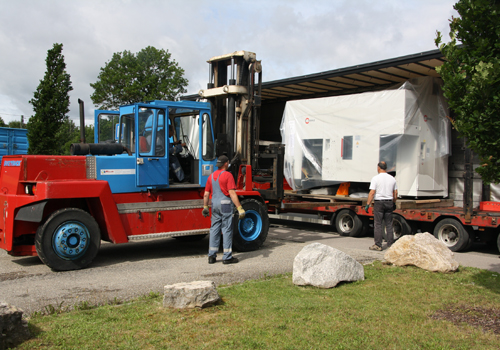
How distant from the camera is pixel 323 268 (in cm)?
620

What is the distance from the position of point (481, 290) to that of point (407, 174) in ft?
16.2

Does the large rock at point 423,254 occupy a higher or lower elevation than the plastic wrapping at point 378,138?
lower

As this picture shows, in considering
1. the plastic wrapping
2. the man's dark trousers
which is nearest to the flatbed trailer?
the plastic wrapping

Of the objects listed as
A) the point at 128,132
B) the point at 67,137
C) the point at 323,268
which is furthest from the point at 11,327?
the point at 67,137

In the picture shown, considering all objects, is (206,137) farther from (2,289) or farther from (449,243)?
(449,243)

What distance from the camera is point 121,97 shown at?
3744cm

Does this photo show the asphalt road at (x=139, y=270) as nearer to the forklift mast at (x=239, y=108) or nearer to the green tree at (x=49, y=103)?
the forklift mast at (x=239, y=108)

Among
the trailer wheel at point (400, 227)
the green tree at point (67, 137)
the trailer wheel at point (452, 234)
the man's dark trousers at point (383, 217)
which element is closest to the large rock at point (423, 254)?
the man's dark trousers at point (383, 217)

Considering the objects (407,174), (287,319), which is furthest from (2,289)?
(407,174)

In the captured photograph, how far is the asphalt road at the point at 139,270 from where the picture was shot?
5.78 metres

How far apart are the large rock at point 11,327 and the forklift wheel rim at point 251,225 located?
17.8 ft

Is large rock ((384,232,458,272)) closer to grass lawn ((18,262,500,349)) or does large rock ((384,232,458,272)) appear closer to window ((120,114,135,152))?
grass lawn ((18,262,500,349))

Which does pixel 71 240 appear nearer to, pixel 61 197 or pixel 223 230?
pixel 61 197

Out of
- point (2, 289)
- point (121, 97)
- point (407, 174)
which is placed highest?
point (121, 97)
